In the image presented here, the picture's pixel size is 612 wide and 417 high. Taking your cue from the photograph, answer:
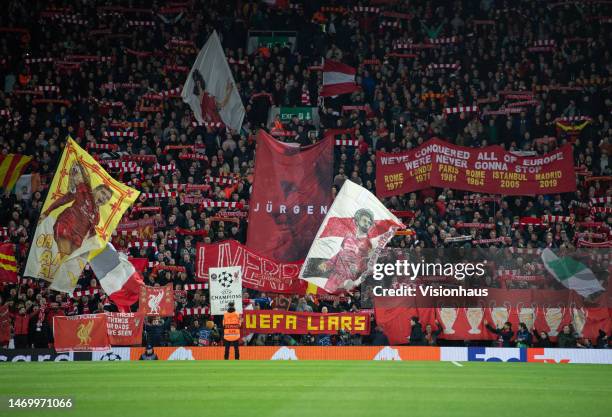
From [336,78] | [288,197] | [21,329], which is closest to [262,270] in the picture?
[288,197]

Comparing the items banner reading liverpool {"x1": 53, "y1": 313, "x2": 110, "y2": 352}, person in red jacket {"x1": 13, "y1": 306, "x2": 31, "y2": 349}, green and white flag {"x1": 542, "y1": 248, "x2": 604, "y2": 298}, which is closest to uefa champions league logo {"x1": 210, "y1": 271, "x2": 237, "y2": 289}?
banner reading liverpool {"x1": 53, "y1": 313, "x2": 110, "y2": 352}

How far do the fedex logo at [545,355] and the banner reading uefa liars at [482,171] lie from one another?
770cm

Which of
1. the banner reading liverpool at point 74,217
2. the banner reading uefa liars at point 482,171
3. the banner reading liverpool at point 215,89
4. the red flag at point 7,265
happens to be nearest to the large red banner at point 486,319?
the banner reading uefa liars at point 482,171

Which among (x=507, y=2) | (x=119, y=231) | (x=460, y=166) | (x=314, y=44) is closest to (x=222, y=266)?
(x=119, y=231)

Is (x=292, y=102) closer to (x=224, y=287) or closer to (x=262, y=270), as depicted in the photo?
(x=262, y=270)

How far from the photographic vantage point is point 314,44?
42.6m

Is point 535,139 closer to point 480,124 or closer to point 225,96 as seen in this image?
point 480,124

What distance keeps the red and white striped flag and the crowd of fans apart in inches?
18.4

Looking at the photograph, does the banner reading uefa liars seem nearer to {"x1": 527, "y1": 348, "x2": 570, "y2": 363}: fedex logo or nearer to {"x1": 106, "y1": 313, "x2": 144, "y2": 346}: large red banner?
{"x1": 527, "y1": 348, "x2": 570, "y2": 363}: fedex logo

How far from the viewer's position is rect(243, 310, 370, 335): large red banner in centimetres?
2834

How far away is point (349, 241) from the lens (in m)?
26.8

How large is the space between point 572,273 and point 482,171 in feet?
22.0

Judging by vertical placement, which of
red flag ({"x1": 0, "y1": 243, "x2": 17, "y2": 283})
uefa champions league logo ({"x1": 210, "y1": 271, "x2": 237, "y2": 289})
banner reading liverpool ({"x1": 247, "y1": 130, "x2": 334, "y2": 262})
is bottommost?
uefa champions league logo ({"x1": 210, "y1": 271, "x2": 237, "y2": 289})

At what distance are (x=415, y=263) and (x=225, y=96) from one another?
14.6 m
